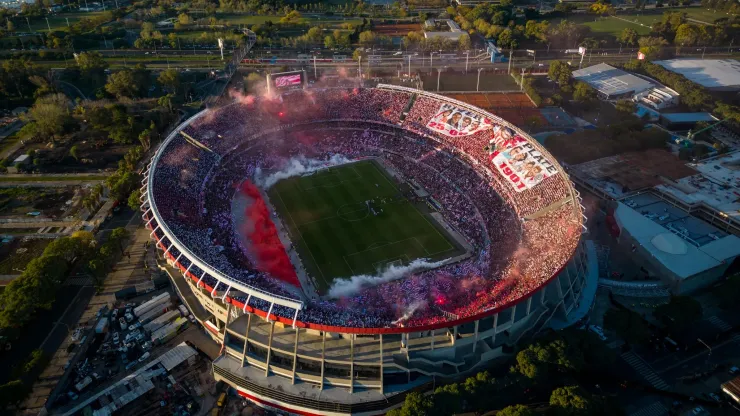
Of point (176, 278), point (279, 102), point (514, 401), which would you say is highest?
point (279, 102)

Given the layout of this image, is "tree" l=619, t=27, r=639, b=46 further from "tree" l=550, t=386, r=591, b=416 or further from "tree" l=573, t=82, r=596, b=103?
"tree" l=550, t=386, r=591, b=416

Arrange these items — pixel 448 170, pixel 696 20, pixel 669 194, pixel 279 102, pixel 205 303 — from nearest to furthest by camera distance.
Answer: pixel 205 303, pixel 669 194, pixel 448 170, pixel 279 102, pixel 696 20

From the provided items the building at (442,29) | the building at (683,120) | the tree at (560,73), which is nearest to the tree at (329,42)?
the building at (442,29)

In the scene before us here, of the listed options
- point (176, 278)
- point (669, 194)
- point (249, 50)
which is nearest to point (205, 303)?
point (176, 278)

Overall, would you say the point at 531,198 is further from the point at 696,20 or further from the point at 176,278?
the point at 696,20

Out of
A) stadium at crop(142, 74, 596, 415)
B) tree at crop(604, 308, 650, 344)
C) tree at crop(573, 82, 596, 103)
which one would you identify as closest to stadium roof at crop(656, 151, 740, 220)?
stadium at crop(142, 74, 596, 415)

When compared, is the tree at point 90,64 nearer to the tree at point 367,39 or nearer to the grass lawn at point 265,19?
the grass lawn at point 265,19
